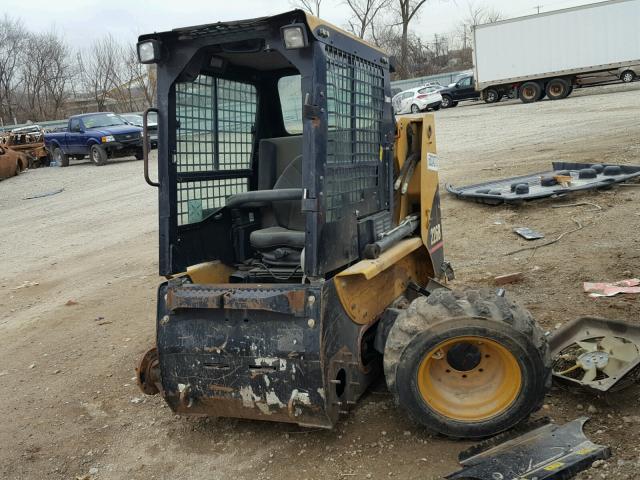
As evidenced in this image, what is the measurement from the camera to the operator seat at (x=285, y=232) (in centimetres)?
417

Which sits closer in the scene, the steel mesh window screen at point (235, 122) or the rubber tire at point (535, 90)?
the steel mesh window screen at point (235, 122)

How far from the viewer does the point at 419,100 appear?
29969mm

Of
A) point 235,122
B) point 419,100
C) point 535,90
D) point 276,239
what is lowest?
point 276,239

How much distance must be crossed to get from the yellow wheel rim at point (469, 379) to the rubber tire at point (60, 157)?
20.5 m

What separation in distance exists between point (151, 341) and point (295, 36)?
134 inches

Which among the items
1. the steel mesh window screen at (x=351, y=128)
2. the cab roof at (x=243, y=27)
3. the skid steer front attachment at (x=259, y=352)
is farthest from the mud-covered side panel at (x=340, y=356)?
the cab roof at (x=243, y=27)

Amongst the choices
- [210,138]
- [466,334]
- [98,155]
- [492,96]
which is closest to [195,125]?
[210,138]

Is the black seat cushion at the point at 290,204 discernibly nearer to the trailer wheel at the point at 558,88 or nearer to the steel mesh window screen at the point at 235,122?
the steel mesh window screen at the point at 235,122

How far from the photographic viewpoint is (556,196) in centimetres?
887

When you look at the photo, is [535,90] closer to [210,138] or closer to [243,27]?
[210,138]

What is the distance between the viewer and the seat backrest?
184 inches

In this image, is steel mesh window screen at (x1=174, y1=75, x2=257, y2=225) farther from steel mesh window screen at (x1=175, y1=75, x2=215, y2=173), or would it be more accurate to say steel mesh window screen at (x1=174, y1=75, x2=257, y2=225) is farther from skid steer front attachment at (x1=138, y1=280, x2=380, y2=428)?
skid steer front attachment at (x1=138, y1=280, x2=380, y2=428)

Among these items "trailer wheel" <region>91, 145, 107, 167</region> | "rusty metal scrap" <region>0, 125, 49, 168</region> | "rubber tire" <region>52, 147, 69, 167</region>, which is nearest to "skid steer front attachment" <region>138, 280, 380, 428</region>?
"trailer wheel" <region>91, 145, 107, 167</region>

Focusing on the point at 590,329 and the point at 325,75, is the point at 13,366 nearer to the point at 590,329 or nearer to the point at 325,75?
the point at 325,75
